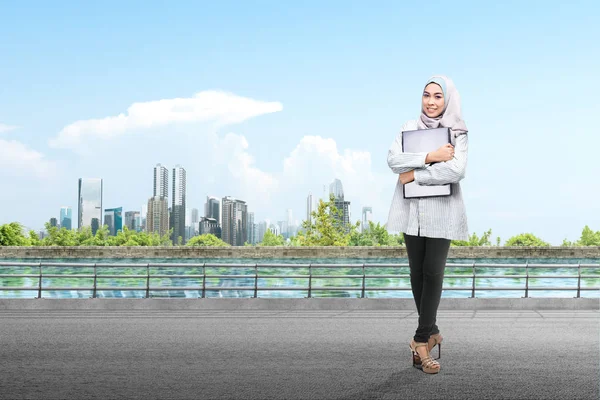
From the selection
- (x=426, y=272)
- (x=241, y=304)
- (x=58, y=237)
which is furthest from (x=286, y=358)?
(x=58, y=237)

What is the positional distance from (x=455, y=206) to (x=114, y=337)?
4.76m

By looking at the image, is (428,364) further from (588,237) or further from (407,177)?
(588,237)

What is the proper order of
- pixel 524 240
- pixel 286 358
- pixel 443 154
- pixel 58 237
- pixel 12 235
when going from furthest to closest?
pixel 524 240
pixel 58 237
pixel 12 235
pixel 286 358
pixel 443 154

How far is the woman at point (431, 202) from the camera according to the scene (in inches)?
216

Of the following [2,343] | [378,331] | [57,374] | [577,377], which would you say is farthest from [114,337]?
[577,377]

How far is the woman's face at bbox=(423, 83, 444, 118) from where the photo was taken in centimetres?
561

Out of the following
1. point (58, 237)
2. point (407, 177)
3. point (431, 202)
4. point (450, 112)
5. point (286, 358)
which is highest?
point (450, 112)

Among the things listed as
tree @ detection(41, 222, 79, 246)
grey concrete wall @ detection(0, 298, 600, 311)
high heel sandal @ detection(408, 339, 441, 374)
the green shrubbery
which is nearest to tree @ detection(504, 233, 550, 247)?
the green shrubbery

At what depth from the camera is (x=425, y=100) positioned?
18.5 feet

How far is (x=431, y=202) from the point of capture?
18.2ft

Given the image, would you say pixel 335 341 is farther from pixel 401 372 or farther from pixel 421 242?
pixel 421 242

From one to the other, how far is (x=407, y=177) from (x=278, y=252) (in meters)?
49.9

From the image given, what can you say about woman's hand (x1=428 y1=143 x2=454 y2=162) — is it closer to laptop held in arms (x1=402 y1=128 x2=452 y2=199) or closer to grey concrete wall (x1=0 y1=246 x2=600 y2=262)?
laptop held in arms (x1=402 y1=128 x2=452 y2=199)

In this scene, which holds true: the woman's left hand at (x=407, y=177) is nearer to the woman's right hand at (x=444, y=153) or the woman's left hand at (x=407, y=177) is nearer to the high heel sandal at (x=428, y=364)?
the woman's right hand at (x=444, y=153)
